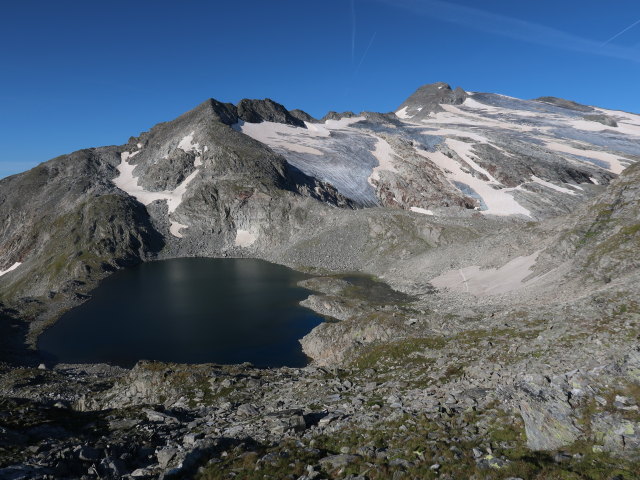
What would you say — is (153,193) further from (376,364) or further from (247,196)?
(376,364)

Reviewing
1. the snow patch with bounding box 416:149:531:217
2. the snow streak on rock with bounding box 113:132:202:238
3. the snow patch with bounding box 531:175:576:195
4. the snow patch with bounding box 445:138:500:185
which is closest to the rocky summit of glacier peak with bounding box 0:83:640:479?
the snow patch with bounding box 416:149:531:217

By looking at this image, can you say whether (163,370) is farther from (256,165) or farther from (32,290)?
(256,165)

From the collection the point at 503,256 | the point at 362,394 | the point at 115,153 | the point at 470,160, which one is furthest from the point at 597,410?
the point at 115,153

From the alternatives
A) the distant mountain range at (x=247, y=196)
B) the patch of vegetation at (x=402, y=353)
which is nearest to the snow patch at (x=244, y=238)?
the distant mountain range at (x=247, y=196)

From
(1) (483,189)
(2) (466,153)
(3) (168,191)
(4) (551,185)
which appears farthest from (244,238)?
(4) (551,185)

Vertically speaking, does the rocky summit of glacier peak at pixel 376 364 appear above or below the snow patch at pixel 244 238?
below

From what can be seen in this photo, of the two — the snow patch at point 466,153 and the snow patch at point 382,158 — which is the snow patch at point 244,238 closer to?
the snow patch at point 382,158

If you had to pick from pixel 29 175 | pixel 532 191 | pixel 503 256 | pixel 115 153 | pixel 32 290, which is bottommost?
pixel 32 290
